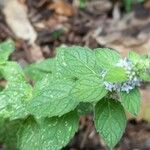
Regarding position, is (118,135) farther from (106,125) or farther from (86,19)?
(86,19)

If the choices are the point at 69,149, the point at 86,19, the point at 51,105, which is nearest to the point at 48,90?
the point at 51,105

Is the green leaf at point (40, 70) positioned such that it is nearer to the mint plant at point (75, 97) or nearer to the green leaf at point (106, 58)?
the mint plant at point (75, 97)

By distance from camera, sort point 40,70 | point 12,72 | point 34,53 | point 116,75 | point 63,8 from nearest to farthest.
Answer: point 116,75 < point 12,72 < point 40,70 < point 34,53 < point 63,8

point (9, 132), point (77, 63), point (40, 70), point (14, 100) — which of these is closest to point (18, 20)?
point (40, 70)

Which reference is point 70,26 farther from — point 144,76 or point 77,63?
point 144,76

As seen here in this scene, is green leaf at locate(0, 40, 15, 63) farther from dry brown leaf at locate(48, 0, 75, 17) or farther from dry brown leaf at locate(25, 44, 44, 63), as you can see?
dry brown leaf at locate(48, 0, 75, 17)

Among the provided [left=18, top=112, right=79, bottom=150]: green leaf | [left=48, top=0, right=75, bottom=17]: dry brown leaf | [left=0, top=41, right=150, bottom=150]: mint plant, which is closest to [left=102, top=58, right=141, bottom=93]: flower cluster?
[left=0, top=41, right=150, bottom=150]: mint plant
